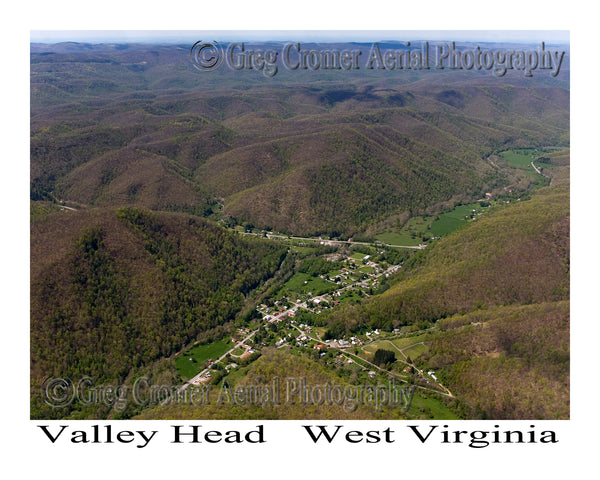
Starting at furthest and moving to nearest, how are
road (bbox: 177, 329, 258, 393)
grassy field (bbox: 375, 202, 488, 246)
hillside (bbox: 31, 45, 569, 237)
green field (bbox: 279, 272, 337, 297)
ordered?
hillside (bbox: 31, 45, 569, 237) < grassy field (bbox: 375, 202, 488, 246) < green field (bbox: 279, 272, 337, 297) < road (bbox: 177, 329, 258, 393)

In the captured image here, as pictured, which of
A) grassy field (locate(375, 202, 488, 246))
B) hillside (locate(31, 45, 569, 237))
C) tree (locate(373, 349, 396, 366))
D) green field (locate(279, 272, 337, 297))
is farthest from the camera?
hillside (locate(31, 45, 569, 237))

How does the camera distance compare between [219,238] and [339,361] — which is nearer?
[339,361]

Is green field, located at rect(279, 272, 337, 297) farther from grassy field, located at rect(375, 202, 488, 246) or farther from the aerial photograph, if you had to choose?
grassy field, located at rect(375, 202, 488, 246)

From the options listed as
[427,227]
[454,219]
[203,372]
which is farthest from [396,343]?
[454,219]

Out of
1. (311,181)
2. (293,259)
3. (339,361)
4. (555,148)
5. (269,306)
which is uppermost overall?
(555,148)

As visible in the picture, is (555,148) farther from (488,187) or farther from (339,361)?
(339,361)

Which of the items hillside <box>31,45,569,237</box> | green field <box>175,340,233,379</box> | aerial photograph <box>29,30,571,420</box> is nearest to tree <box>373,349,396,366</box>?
aerial photograph <box>29,30,571,420</box>

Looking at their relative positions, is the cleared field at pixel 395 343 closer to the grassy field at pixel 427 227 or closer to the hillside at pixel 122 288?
the hillside at pixel 122 288

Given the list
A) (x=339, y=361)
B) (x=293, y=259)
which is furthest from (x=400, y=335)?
(x=293, y=259)
